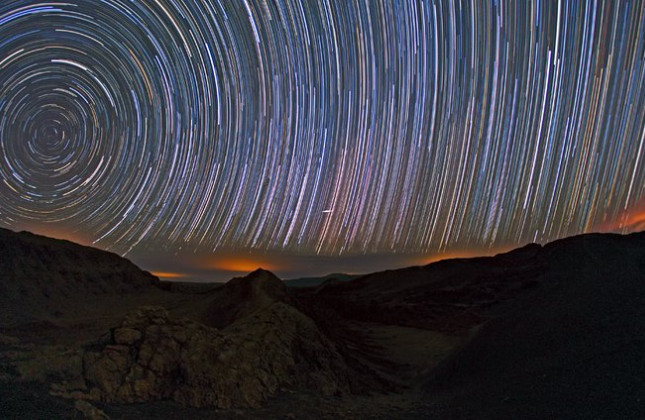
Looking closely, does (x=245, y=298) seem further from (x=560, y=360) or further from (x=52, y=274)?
(x=52, y=274)

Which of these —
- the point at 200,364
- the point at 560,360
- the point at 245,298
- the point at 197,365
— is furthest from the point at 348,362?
the point at 245,298

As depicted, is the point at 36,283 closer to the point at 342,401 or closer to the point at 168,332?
the point at 168,332

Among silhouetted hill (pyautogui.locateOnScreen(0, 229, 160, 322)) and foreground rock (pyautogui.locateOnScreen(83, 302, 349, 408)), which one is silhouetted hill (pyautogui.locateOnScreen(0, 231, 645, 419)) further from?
silhouetted hill (pyautogui.locateOnScreen(0, 229, 160, 322))

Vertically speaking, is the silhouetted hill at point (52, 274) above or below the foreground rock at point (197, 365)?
below

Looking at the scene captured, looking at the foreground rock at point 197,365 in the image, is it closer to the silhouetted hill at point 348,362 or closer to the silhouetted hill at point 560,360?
the silhouetted hill at point 348,362

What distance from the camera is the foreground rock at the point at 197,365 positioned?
1455 cm

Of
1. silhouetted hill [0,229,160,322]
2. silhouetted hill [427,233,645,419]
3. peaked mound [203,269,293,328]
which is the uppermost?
silhouetted hill [427,233,645,419]

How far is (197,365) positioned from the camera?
15.6 m

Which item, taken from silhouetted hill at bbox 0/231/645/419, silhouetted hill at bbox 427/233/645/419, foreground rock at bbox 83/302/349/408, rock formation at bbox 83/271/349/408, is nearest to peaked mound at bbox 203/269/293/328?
silhouetted hill at bbox 0/231/645/419

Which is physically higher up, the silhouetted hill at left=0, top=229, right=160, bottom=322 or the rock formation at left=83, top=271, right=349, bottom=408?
the rock formation at left=83, top=271, right=349, bottom=408

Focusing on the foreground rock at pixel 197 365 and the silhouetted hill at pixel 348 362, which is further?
the foreground rock at pixel 197 365

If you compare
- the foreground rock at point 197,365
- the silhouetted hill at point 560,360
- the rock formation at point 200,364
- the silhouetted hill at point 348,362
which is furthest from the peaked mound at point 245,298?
the silhouetted hill at point 560,360

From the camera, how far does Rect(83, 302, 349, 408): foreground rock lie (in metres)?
14.5

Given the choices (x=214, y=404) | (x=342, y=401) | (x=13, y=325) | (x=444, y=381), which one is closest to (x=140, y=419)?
(x=214, y=404)
